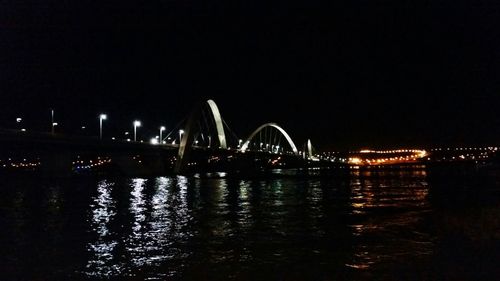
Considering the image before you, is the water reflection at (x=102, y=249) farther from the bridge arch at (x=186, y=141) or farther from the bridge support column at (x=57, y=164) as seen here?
the bridge arch at (x=186, y=141)

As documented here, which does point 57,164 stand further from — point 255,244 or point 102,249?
point 255,244

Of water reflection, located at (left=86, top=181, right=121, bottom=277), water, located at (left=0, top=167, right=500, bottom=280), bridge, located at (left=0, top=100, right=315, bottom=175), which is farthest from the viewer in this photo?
bridge, located at (left=0, top=100, right=315, bottom=175)

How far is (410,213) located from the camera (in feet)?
92.4

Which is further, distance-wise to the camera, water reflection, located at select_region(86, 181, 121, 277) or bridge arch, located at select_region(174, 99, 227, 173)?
bridge arch, located at select_region(174, 99, 227, 173)

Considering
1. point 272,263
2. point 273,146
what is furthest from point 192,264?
point 273,146

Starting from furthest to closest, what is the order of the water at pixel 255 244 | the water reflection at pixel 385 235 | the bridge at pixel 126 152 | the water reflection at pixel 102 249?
the bridge at pixel 126 152, the water reflection at pixel 385 235, the water reflection at pixel 102 249, the water at pixel 255 244

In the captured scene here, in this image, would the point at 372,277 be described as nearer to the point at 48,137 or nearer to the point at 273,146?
the point at 48,137

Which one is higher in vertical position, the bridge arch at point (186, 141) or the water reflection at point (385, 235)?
the bridge arch at point (186, 141)

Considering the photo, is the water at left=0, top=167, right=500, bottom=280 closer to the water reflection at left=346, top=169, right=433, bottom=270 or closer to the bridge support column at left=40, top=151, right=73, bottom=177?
the water reflection at left=346, top=169, right=433, bottom=270

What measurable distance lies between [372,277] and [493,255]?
4.53 meters

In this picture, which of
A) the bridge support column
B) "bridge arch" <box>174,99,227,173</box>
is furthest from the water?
"bridge arch" <box>174,99,227,173</box>

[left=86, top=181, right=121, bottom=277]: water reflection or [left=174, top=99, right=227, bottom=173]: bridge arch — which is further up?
[left=174, top=99, right=227, bottom=173]: bridge arch

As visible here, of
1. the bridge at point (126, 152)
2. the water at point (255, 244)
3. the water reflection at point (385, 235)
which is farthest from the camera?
the bridge at point (126, 152)

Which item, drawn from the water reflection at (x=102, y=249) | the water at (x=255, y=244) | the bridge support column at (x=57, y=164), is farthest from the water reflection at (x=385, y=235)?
the bridge support column at (x=57, y=164)
